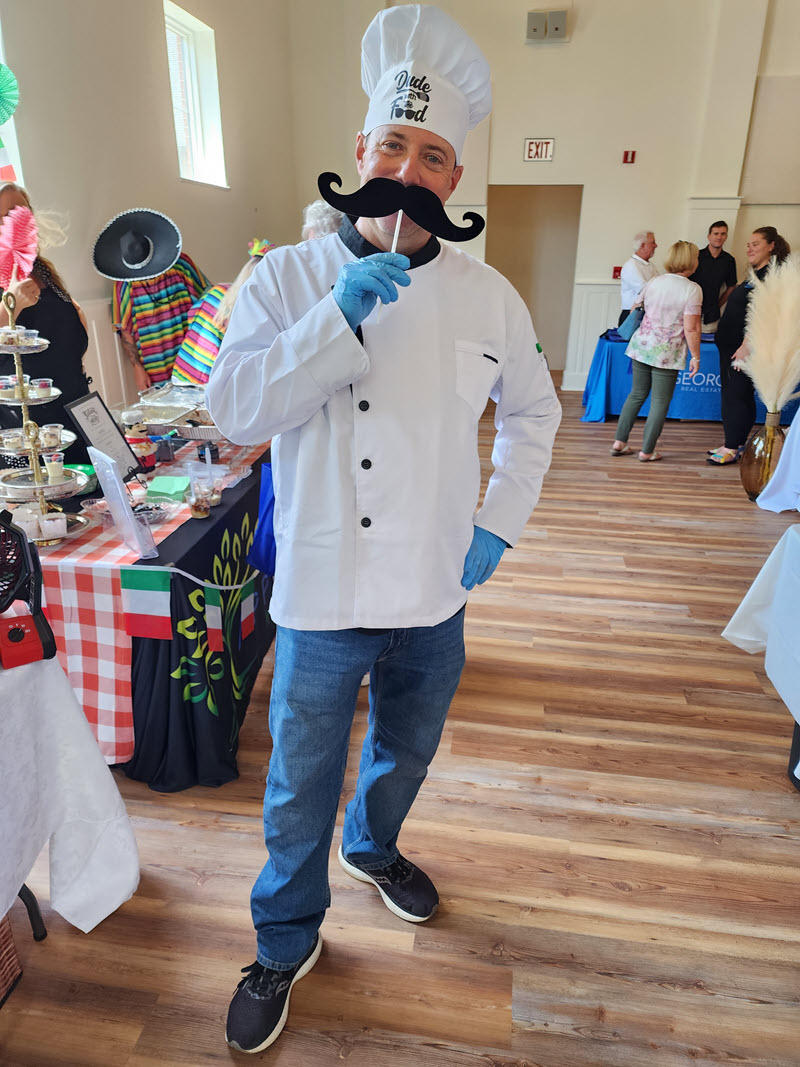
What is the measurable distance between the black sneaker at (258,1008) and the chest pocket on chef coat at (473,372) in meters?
1.05

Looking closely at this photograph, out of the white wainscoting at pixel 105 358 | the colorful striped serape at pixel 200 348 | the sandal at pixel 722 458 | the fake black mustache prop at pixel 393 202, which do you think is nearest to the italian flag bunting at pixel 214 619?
the fake black mustache prop at pixel 393 202

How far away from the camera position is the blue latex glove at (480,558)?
1.23 metres

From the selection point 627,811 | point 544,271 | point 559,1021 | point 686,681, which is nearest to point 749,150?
point 544,271

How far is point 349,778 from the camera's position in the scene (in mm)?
1917

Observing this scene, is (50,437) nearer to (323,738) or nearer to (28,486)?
(28,486)

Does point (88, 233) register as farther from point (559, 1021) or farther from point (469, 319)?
point (559, 1021)

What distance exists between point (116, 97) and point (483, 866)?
12.9 feet

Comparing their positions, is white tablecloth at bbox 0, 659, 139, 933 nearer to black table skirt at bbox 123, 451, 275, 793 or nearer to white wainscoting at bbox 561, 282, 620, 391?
black table skirt at bbox 123, 451, 275, 793

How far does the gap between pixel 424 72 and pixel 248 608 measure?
1475 millimetres

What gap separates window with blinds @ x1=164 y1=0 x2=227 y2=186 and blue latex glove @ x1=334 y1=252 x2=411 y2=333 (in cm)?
445

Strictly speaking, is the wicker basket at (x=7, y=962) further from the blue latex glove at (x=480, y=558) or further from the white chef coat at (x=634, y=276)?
the white chef coat at (x=634, y=276)

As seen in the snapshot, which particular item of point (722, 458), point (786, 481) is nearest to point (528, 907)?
point (786, 481)

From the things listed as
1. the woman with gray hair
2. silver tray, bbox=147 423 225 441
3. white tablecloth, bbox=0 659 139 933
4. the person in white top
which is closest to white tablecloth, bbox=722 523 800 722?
white tablecloth, bbox=0 659 139 933

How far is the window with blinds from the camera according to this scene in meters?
4.74
